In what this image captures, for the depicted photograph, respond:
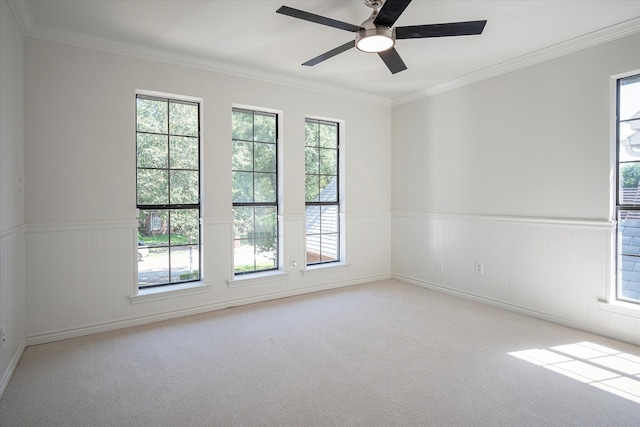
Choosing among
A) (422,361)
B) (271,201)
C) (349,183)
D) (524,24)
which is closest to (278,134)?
(271,201)

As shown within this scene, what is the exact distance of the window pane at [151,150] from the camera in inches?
138

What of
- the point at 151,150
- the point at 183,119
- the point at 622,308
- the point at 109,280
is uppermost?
the point at 183,119

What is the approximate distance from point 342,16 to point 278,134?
5.71ft

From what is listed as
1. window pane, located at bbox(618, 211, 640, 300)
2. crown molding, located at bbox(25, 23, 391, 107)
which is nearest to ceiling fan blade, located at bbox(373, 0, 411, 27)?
crown molding, located at bbox(25, 23, 391, 107)

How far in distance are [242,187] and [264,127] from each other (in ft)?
2.51

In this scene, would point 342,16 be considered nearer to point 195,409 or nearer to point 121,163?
point 121,163

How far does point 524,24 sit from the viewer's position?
2945mm

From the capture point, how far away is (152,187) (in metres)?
3.56

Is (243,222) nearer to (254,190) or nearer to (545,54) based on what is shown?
(254,190)

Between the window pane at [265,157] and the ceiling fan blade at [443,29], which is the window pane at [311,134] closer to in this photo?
the window pane at [265,157]

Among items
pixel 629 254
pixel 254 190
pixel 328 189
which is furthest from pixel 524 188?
pixel 254 190

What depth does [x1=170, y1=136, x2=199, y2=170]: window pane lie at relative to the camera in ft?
12.0

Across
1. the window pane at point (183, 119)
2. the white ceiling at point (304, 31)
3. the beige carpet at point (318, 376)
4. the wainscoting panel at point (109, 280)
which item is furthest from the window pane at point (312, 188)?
the beige carpet at point (318, 376)

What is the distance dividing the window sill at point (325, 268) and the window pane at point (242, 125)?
5.74 feet
